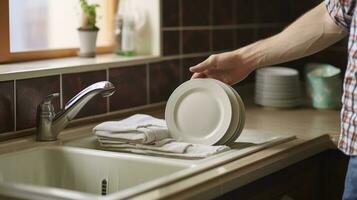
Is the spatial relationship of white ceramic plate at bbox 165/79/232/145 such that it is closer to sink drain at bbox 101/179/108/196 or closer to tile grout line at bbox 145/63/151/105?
sink drain at bbox 101/179/108/196

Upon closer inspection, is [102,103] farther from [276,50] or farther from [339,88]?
[339,88]

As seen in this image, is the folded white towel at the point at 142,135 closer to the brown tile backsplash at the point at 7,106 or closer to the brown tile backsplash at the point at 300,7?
the brown tile backsplash at the point at 7,106

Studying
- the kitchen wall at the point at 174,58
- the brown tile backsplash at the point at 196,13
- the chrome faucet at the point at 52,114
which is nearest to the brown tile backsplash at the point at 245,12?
the kitchen wall at the point at 174,58

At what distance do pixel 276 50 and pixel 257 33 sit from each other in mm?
1166

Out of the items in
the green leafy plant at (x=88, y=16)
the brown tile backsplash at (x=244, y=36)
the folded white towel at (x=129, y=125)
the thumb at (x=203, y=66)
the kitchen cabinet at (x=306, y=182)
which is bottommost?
the kitchen cabinet at (x=306, y=182)

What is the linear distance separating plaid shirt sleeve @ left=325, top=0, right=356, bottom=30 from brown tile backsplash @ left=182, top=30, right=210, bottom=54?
A: 0.95m

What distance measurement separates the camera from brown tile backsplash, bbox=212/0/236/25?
8.82 ft

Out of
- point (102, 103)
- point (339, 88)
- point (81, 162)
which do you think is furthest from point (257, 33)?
point (81, 162)

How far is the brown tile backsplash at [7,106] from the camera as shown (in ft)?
5.99

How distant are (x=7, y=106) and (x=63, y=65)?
265mm

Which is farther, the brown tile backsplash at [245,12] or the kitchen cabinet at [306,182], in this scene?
the brown tile backsplash at [245,12]

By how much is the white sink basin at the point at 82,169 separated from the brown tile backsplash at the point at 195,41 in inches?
35.1

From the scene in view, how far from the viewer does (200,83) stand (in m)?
1.88

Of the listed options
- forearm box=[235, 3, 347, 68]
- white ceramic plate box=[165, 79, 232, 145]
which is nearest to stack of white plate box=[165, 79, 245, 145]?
white ceramic plate box=[165, 79, 232, 145]
